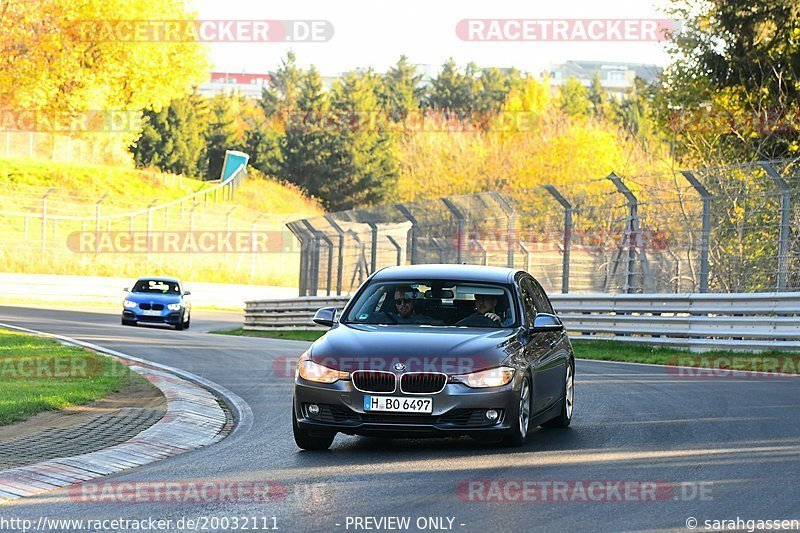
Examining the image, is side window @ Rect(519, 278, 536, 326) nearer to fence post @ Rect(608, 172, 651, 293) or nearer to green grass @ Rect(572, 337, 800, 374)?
green grass @ Rect(572, 337, 800, 374)

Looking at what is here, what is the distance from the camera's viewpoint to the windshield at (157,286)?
34250 mm

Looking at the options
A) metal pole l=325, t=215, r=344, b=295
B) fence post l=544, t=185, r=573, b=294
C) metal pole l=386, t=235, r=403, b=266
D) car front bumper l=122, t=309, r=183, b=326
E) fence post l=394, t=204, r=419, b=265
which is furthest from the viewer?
car front bumper l=122, t=309, r=183, b=326

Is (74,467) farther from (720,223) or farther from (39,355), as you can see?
(720,223)

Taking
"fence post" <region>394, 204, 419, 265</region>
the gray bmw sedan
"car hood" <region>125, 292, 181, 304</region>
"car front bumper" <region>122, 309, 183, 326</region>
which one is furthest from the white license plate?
"car hood" <region>125, 292, 181, 304</region>

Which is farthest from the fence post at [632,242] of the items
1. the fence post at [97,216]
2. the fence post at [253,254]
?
the fence post at [253,254]

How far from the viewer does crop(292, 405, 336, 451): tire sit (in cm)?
945

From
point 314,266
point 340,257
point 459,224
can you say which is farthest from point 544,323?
point 314,266

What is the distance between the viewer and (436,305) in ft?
34.4

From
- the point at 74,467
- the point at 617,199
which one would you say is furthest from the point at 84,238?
the point at 74,467

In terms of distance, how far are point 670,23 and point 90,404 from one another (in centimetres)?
2042

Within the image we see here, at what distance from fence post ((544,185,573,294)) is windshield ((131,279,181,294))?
13559 mm

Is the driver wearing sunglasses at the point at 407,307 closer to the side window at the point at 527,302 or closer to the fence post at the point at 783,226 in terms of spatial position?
the side window at the point at 527,302

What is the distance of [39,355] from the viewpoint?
687 inches

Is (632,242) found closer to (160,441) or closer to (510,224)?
(510,224)
